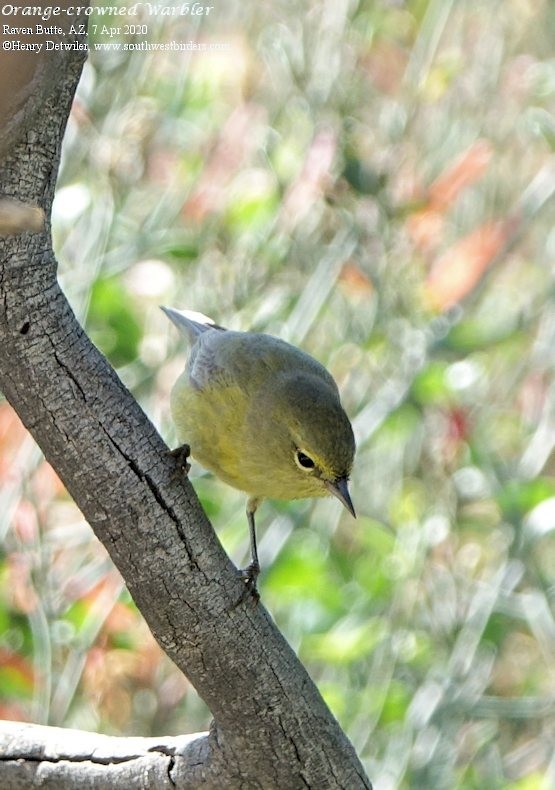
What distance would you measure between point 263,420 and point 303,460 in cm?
17

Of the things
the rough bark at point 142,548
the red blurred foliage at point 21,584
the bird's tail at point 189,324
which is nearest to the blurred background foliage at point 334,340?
the red blurred foliage at point 21,584

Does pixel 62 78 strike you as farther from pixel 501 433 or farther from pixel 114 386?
pixel 501 433

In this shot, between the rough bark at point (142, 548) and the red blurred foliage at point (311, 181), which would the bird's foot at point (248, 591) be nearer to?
the rough bark at point (142, 548)

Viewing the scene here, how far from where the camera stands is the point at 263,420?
3.12 meters

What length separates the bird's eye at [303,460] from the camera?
303 centimetres

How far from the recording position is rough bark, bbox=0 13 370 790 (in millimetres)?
A: 2074

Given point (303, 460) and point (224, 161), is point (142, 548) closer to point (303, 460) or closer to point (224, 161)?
point (303, 460)

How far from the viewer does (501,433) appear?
570 centimetres

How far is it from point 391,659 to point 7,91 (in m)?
3.33

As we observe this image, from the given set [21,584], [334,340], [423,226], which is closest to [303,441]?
[21,584]

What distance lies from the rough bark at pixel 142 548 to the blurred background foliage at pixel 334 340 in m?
1.15

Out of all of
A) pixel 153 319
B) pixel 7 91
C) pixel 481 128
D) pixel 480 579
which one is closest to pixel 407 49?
pixel 481 128

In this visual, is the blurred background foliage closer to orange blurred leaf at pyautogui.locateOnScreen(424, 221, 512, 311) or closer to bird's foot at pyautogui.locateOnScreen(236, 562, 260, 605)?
orange blurred leaf at pyautogui.locateOnScreen(424, 221, 512, 311)

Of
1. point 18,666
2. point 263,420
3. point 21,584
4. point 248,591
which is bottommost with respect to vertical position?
point 248,591
